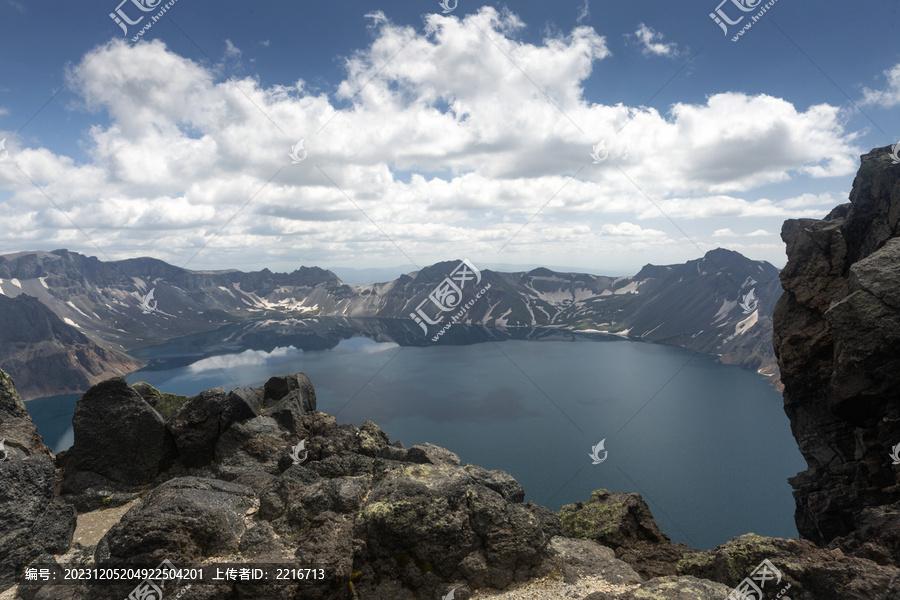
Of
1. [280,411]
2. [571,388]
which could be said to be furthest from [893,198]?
[571,388]

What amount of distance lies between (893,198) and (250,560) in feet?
99.6

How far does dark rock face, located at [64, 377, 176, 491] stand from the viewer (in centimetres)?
2236

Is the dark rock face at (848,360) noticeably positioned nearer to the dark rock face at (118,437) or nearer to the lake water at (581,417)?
the dark rock face at (118,437)

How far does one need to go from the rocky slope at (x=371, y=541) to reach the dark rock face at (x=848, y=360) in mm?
6189

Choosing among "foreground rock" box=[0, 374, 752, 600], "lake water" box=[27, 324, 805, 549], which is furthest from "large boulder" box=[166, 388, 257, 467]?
"lake water" box=[27, 324, 805, 549]

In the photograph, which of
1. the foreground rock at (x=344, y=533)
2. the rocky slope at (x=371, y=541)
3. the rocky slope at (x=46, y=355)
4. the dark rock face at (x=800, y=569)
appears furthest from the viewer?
the rocky slope at (x=46, y=355)

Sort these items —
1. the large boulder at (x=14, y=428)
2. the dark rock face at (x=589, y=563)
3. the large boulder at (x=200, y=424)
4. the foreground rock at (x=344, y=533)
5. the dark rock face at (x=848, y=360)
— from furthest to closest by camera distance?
the large boulder at (x=200, y=424) < the large boulder at (x=14, y=428) < the dark rock face at (x=848, y=360) < the dark rock face at (x=589, y=563) < the foreground rock at (x=344, y=533)

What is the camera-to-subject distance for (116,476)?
22484 millimetres

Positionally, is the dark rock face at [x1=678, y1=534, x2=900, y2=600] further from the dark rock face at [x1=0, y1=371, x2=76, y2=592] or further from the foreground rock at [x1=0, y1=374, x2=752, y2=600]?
the dark rock face at [x1=0, y1=371, x2=76, y2=592]

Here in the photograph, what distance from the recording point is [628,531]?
20.2m

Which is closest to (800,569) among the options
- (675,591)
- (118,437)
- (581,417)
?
(675,591)

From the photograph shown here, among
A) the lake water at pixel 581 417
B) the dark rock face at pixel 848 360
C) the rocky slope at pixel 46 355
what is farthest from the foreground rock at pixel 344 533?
the rocky slope at pixel 46 355

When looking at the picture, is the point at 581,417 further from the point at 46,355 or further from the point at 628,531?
the point at 46,355

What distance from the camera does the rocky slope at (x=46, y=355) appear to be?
167 meters
